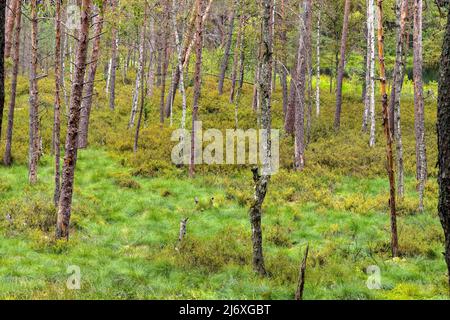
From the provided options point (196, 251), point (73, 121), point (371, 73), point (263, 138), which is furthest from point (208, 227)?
point (371, 73)

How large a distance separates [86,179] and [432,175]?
45.2ft

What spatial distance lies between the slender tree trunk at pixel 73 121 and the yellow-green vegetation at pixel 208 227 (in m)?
0.66

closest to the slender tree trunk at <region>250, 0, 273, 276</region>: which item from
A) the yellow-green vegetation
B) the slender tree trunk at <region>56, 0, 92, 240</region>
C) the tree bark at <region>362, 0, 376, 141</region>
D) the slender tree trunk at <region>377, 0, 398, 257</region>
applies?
the yellow-green vegetation

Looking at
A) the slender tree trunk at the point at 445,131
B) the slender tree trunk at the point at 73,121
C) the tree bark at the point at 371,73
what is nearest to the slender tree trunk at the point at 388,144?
the slender tree trunk at the point at 445,131

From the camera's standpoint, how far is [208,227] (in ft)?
41.5

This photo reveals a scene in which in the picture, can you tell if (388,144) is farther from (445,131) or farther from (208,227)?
(445,131)

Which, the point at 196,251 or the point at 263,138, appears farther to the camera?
the point at 196,251

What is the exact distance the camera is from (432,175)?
719 inches

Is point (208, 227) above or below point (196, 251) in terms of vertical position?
Result: above

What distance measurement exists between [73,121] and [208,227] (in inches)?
185

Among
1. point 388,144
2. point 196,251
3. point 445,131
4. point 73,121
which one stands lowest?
point 196,251

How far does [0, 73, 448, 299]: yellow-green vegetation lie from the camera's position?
864 cm

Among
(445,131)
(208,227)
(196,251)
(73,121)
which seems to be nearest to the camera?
(445,131)
